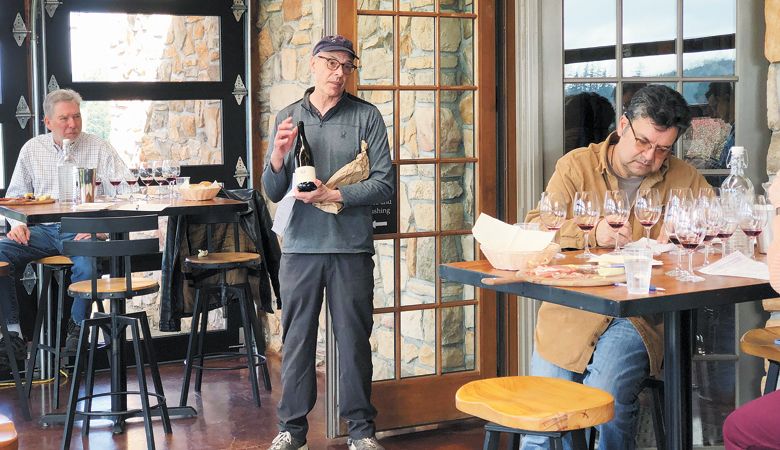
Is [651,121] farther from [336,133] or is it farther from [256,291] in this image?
[256,291]

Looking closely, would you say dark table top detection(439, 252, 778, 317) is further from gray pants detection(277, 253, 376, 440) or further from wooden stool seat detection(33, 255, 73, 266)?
wooden stool seat detection(33, 255, 73, 266)

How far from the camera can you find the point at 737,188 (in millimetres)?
4004

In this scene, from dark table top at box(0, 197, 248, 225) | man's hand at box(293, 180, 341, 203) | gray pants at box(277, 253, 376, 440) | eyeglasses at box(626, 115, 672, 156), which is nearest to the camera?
eyeglasses at box(626, 115, 672, 156)

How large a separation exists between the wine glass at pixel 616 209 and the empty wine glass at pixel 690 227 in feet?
0.83

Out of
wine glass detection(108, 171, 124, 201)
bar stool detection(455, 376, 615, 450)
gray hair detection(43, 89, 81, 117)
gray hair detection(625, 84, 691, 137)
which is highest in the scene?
gray hair detection(43, 89, 81, 117)

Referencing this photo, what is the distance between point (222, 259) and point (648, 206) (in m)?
2.96

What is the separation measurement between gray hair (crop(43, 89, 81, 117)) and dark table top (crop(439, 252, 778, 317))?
377cm

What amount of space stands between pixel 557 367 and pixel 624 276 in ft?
2.25

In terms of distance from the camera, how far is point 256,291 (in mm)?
6016

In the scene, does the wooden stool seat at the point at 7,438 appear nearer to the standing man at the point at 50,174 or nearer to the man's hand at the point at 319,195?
the man's hand at the point at 319,195

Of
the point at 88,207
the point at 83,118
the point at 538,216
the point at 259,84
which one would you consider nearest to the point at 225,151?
the point at 259,84

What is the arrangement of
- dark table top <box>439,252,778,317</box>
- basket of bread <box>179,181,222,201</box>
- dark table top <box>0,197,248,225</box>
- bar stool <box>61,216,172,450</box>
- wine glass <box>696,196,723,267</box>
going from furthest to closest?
1. basket of bread <box>179,181,222,201</box>
2. dark table top <box>0,197,248,225</box>
3. bar stool <box>61,216,172,450</box>
4. wine glass <box>696,196,723,267</box>
5. dark table top <box>439,252,778,317</box>

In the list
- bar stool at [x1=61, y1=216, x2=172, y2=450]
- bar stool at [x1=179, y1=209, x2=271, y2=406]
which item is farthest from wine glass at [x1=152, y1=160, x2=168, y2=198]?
bar stool at [x1=61, y1=216, x2=172, y2=450]

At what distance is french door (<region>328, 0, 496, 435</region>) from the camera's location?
4.88 metres
